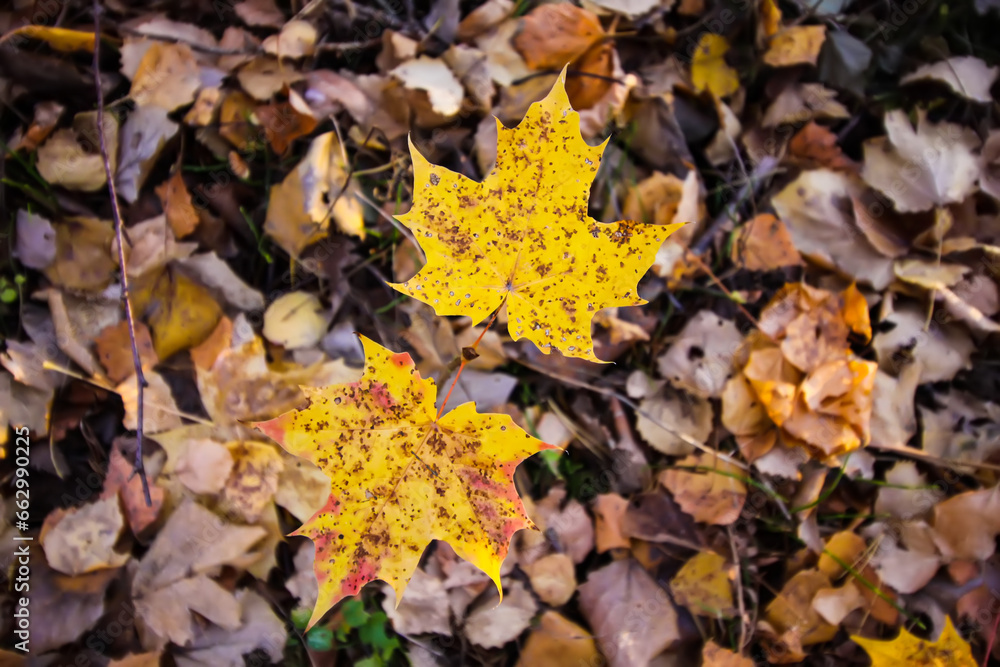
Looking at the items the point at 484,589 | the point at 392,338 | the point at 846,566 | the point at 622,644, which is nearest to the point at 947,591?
the point at 846,566

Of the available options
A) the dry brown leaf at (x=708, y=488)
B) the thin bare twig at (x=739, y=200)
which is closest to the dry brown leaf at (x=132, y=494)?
the dry brown leaf at (x=708, y=488)

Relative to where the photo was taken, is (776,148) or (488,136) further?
(776,148)

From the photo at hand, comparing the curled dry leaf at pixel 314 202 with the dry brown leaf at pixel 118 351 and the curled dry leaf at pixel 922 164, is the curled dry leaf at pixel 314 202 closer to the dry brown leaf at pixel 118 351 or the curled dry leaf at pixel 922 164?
the dry brown leaf at pixel 118 351

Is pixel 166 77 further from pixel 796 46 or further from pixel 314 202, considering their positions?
pixel 796 46

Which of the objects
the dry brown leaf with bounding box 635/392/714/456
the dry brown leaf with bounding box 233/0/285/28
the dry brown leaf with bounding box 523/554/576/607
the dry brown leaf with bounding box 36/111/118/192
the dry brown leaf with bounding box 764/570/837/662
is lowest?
the dry brown leaf with bounding box 764/570/837/662

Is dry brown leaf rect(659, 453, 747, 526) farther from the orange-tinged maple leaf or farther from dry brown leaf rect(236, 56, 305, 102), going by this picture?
dry brown leaf rect(236, 56, 305, 102)

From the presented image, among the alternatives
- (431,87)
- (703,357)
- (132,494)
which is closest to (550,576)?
(703,357)

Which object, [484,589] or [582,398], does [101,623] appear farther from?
[582,398]

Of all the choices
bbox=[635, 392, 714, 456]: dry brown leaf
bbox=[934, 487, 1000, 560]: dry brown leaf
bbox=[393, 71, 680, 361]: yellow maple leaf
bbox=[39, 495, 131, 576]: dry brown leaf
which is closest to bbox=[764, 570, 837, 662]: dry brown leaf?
bbox=[934, 487, 1000, 560]: dry brown leaf
